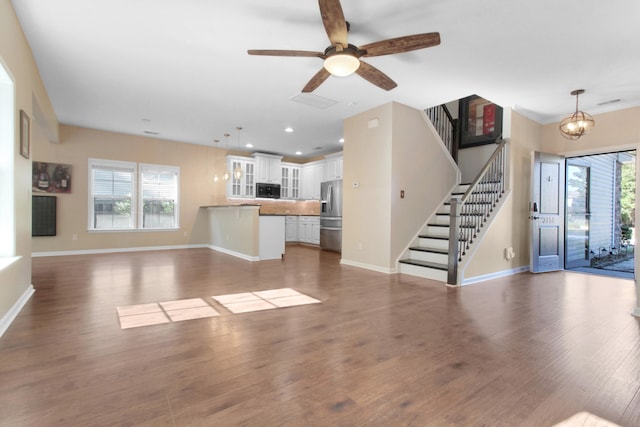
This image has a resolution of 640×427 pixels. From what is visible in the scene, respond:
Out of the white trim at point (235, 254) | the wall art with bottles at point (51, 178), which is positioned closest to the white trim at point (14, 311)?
the white trim at point (235, 254)

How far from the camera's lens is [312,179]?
9.70 m

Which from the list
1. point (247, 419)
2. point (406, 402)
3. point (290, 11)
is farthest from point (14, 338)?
point (290, 11)

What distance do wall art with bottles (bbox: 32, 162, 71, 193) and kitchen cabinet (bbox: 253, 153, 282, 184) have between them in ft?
14.3

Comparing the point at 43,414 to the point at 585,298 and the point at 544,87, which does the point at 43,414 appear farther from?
the point at 544,87

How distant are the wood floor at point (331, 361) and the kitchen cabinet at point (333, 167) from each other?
495 centimetres

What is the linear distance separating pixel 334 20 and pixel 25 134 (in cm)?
332

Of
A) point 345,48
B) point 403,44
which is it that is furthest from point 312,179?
point 403,44

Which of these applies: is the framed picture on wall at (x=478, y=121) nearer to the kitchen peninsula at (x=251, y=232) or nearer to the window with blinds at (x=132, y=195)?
the kitchen peninsula at (x=251, y=232)

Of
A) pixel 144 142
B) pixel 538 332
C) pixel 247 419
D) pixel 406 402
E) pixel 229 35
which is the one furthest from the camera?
pixel 144 142

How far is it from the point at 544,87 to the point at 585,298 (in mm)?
2880

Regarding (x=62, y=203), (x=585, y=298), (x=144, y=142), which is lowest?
(x=585, y=298)

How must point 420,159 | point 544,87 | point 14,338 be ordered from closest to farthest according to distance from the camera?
point 14,338
point 544,87
point 420,159

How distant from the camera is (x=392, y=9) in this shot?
2.81m

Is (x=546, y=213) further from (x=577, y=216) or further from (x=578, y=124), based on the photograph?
(x=578, y=124)
